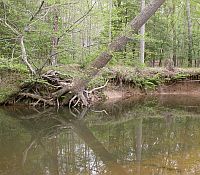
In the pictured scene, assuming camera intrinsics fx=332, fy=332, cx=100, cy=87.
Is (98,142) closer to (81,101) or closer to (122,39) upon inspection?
(122,39)

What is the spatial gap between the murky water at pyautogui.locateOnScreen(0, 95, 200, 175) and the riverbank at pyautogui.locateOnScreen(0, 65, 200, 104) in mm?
1130

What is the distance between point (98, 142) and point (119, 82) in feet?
36.2

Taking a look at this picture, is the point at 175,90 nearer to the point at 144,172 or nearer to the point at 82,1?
the point at 82,1

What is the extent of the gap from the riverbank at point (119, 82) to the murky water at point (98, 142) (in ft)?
3.71

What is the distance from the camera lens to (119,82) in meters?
18.7

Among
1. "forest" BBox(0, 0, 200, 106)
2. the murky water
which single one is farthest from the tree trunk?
the murky water

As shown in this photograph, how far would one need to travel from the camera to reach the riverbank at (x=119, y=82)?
13188 millimetres

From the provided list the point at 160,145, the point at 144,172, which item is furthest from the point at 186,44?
the point at 144,172

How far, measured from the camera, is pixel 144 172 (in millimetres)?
5570

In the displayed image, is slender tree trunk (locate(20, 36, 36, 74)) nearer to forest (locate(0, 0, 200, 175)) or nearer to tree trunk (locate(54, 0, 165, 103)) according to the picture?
forest (locate(0, 0, 200, 175))

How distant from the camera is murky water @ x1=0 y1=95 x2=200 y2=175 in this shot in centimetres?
582

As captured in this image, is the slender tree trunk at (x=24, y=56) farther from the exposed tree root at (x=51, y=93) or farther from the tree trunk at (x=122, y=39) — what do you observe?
the tree trunk at (x=122, y=39)

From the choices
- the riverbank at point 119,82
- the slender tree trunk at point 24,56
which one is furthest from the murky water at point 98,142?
the slender tree trunk at point 24,56

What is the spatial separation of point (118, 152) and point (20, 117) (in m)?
5.11
